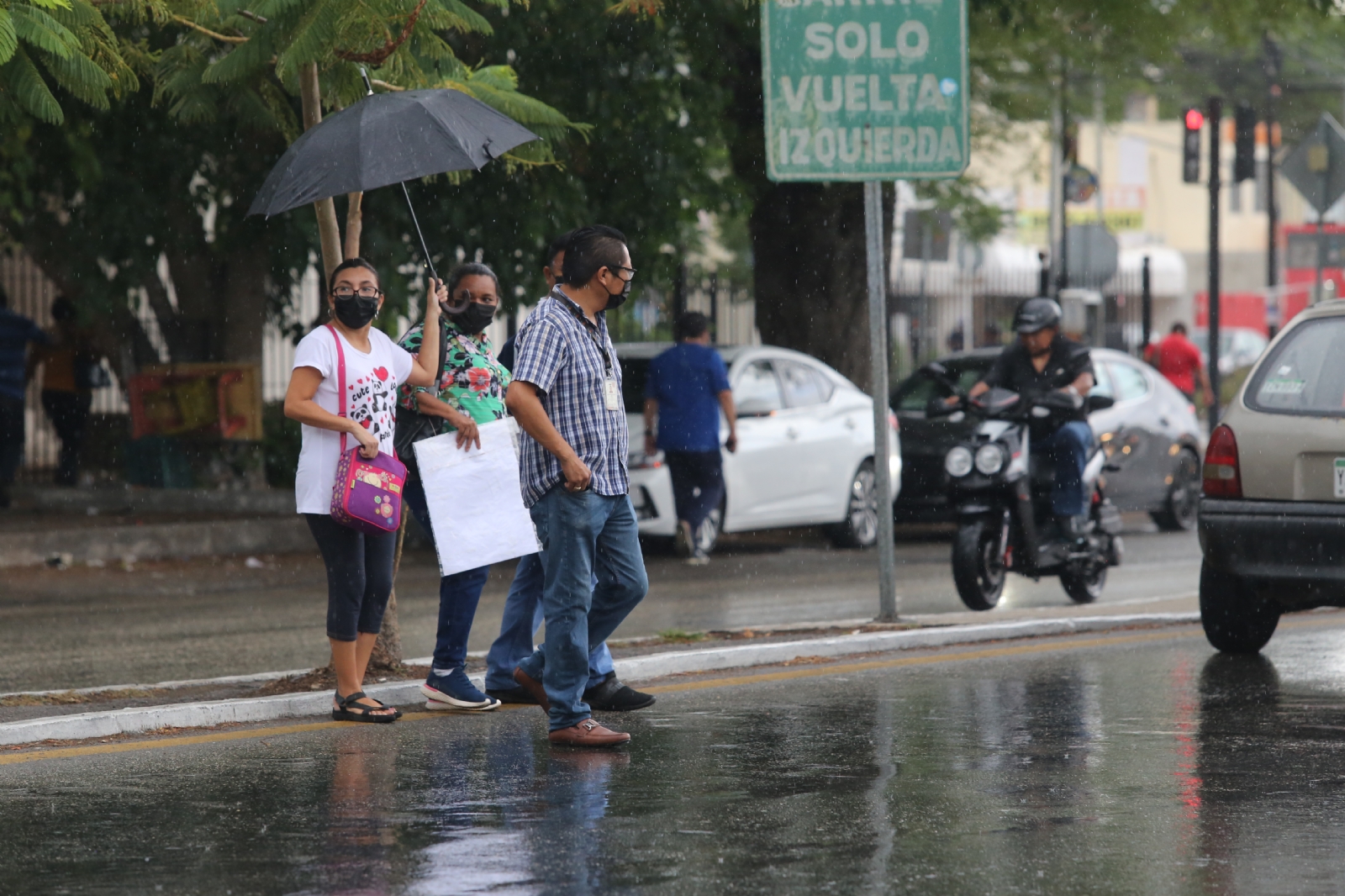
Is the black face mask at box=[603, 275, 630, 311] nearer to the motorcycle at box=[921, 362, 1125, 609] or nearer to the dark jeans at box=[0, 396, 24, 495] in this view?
the motorcycle at box=[921, 362, 1125, 609]

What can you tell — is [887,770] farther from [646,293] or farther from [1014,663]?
[646,293]

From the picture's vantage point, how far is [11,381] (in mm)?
18234

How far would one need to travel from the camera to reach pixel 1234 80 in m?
40.5

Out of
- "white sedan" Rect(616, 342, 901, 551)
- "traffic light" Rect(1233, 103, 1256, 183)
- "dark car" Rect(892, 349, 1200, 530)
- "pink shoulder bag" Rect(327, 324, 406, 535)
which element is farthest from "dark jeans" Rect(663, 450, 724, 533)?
"traffic light" Rect(1233, 103, 1256, 183)

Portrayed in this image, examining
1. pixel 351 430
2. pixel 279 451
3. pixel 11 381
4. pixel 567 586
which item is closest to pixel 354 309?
pixel 351 430

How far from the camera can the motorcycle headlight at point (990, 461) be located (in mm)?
11648

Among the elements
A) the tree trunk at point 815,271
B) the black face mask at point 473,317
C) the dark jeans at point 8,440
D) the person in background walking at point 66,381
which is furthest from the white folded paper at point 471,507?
the person in background walking at point 66,381

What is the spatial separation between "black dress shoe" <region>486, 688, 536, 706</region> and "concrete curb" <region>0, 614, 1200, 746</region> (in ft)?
0.73

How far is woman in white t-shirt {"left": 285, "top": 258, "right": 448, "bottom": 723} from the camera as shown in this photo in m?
7.54

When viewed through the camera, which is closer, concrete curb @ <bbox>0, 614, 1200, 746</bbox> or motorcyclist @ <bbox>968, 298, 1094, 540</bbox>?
concrete curb @ <bbox>0, 614, 1200, 746</bbox>

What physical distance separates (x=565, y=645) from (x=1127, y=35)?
625 inches

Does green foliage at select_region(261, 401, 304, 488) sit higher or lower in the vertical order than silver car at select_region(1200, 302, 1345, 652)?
lower

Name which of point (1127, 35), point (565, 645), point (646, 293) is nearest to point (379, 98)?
point (565, 645)

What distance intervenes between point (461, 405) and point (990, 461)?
14.7 feet
